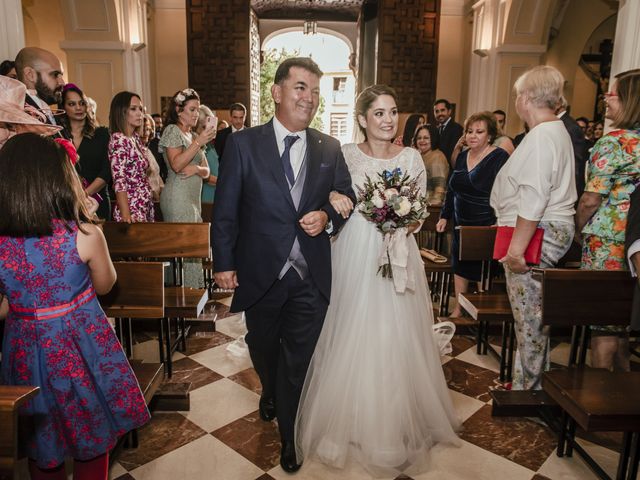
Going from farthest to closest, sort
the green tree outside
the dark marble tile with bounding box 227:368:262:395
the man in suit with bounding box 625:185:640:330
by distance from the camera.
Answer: the green tree outside → the dark marble tile with bounding box 227:368:262:395 → the man in suit with bounding box 625:185:640:330

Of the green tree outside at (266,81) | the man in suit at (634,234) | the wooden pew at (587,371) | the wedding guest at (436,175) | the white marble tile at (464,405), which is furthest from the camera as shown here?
the green tree outside at (266,81)

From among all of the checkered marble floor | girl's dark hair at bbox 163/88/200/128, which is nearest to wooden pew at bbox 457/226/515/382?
the checkered marble floor

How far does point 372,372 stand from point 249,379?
113 cm

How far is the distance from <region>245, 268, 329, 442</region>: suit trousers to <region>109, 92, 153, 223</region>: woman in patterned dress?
164 cm

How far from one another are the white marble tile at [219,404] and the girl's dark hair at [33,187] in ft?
4.97

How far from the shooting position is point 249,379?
9.78 ft

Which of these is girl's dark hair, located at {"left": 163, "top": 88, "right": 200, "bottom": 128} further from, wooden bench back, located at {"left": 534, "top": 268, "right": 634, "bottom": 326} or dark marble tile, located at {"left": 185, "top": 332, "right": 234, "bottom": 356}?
wooden bench back, located at {"left": 534, "top": 268, "right": 634, "bottom": 326}

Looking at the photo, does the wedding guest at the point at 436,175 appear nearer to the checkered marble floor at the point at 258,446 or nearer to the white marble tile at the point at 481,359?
the white marble tile at the point at 481,359

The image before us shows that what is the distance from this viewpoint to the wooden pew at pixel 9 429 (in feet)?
3.54

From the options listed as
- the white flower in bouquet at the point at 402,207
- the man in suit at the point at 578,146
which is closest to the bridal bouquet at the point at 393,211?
the white flower in bouquet at the point at 402,207

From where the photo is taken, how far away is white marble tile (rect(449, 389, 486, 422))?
2.62m

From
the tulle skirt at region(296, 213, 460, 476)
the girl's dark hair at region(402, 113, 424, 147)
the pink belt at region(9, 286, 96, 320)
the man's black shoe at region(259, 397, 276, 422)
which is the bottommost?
the man's black shoe at region(259, 397, 276, 422)

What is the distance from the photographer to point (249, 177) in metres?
1.97

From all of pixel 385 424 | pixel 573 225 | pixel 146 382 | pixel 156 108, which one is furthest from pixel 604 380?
pixel 156 108
